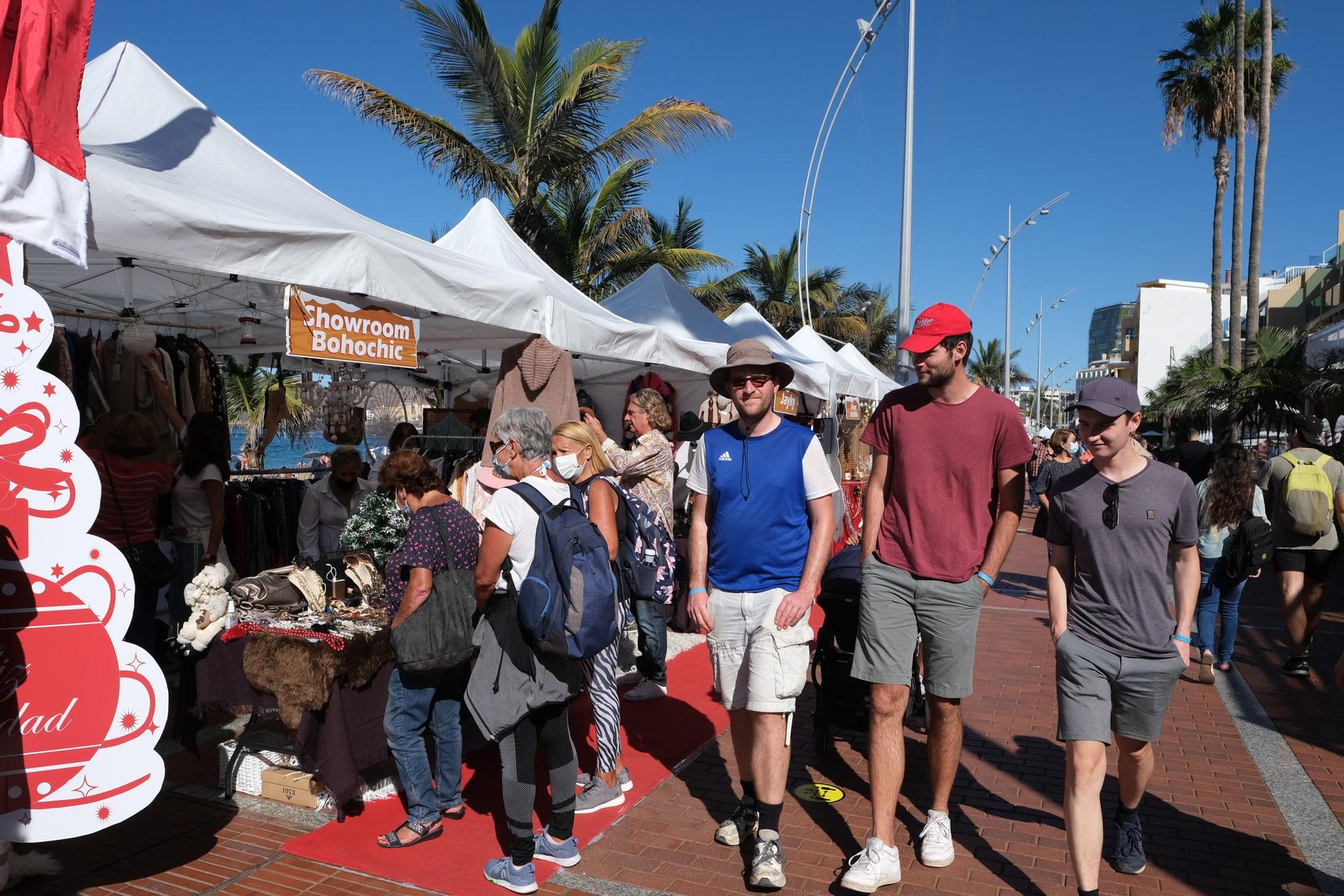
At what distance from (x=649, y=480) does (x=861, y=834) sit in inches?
116

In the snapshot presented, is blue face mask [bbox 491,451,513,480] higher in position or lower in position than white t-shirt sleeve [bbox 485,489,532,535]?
higher

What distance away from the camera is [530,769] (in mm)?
3609

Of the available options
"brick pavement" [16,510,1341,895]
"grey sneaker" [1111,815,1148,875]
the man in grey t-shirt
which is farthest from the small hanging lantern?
"grey sneaker" [1111,815,1148,875]

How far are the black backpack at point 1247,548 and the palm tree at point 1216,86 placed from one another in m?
20.5

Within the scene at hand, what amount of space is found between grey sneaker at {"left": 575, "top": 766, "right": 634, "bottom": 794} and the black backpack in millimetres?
4909

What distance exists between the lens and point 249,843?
4.06 m

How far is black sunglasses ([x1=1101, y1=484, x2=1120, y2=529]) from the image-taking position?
3.44 meters

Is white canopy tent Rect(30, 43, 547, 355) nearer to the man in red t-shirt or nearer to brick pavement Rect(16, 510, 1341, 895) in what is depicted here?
brick pavement Rect(16, 510, 1341, 895)

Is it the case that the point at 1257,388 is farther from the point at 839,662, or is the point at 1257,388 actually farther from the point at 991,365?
the point at 991,365

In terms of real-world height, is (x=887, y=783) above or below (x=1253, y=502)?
below

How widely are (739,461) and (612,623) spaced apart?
822mm

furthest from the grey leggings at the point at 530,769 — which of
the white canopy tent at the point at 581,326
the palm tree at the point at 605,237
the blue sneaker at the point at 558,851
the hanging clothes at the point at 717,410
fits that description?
the palm tree at the point at 605,237

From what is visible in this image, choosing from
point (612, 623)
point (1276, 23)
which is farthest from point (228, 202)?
point (1276, 23)

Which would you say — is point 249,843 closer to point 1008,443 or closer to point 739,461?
point 739,461
